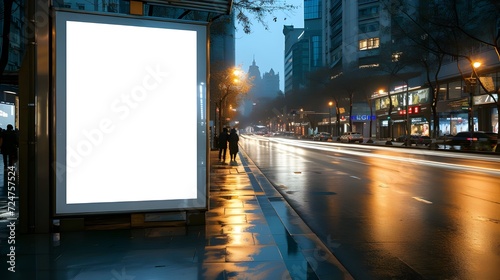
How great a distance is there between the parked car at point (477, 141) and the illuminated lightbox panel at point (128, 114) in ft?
111

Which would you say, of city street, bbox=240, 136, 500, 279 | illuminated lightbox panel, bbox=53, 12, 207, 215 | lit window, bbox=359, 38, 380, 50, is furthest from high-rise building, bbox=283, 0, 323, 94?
illuminated lightbox panel, bbox=53, 12, 207, 215

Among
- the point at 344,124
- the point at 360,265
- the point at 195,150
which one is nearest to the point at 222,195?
the point at 195,150

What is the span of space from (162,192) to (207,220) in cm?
146

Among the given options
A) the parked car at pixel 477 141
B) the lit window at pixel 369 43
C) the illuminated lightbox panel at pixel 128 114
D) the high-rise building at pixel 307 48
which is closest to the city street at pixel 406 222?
the illuminated lightbox panel at pixel 128 114

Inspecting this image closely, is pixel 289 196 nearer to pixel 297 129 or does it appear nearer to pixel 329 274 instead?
pixel 329 274

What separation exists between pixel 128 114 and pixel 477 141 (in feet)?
119

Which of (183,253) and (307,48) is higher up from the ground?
(307,48)

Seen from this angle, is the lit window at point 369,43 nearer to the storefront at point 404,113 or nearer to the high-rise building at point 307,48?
the storefront at point 404,113

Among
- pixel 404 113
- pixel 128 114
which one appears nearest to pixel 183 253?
pixel 128 114

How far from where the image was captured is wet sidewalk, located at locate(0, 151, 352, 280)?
5.06m

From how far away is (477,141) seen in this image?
36.0 metres

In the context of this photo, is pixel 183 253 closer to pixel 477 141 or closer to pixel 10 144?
pixel 10 144

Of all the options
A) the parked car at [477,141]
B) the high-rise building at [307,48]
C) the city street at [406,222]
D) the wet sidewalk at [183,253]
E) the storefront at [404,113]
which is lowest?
the city street at [406,222]

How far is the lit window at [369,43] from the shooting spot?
84.4 metres
